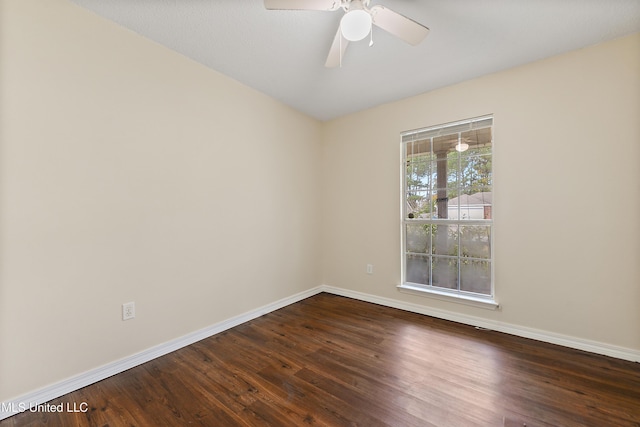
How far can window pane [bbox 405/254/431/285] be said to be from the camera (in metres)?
3.01

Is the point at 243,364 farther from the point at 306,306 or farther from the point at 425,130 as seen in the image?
the point at 425,130

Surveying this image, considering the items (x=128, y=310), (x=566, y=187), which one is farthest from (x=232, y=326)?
(x=566, y=187)

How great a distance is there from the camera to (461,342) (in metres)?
2.26

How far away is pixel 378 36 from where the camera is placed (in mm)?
1998

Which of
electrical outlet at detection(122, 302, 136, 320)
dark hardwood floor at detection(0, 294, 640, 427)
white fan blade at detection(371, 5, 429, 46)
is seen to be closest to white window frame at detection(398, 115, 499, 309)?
dark hardwood floor at detection(0, 294, 640, 427)

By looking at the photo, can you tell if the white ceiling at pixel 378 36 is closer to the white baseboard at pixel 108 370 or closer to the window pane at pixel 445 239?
the window pane at pixel 445 239

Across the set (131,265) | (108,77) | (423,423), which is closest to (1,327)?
(131,265)

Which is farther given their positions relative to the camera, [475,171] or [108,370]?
[475,171]

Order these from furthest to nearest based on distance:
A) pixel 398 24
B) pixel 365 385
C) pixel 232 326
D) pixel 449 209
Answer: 1. pixel 449 209
2. pixel 232 326
3. pixel 365 385
4. pixel 398 24

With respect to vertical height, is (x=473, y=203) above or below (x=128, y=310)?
above

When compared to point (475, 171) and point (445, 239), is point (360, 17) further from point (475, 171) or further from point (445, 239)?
point (445, 239)

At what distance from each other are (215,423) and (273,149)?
2.49 m

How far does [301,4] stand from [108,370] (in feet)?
8.54

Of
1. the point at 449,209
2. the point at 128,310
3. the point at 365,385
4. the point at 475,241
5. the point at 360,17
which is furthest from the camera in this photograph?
the point at 449,209
